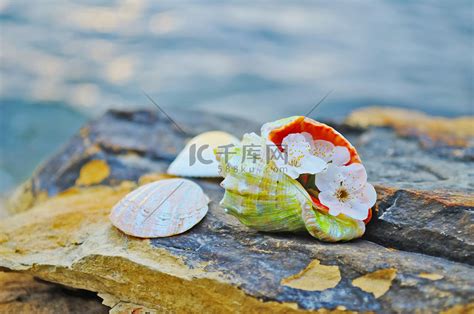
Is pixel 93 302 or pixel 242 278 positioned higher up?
pixel 242 278

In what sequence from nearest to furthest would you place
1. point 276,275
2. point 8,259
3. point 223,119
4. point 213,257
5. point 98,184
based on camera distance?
point 276,275, point 213,257, point 8,259, point 98,184, point 223,119

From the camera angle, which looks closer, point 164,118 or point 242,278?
point 242,278

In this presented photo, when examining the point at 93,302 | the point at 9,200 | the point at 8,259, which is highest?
the point at 8,259

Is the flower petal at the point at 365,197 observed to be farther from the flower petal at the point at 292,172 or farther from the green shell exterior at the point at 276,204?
the flower petal at the point at 292,172

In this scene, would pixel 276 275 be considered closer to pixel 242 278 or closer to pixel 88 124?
pixel 242 278

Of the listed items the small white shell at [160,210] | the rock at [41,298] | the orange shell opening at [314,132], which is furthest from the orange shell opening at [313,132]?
the rock at [41,298]

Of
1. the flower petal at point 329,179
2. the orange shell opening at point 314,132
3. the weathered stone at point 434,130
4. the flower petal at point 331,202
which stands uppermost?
the orange shell opening at point 314,132

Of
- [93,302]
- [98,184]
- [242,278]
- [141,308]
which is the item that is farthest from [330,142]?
[98,184]
